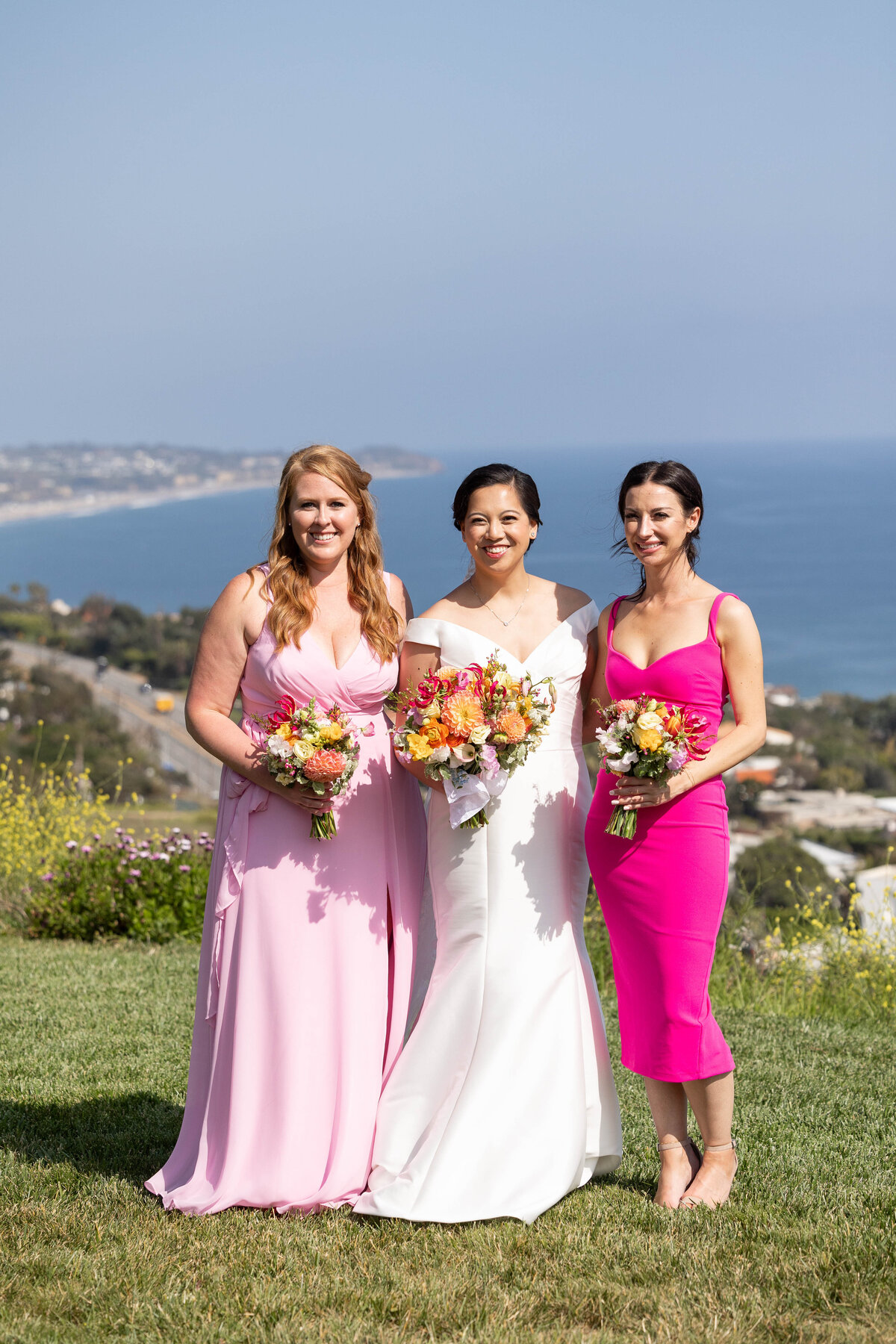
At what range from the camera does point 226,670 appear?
15.9ft

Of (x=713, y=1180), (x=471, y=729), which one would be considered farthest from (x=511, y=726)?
(x=713, y=1180)

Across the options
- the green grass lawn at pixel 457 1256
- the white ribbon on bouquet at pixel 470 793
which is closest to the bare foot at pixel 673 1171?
the green grass lawn at pixel 457 1256

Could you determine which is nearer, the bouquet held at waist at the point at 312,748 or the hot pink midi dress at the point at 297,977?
the bouquet held at waist at the point at 312,748

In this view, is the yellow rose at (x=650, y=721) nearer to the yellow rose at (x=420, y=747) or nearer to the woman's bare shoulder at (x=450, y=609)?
the yellow rose at (x=420, y=747)

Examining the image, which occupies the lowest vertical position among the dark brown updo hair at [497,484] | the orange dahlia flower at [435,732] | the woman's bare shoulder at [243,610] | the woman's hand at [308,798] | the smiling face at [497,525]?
the woman's hand at [308,798]

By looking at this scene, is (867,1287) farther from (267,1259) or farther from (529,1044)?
(267,1259)

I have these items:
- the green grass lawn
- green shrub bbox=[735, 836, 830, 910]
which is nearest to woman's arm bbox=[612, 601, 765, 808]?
the green grass lawn

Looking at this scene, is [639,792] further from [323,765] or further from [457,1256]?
[457,1256]

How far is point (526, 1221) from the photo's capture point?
443cm

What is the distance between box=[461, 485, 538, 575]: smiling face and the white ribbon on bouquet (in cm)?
85

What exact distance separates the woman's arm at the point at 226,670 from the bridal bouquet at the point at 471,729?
0.66 meters

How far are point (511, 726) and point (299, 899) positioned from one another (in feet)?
3.90

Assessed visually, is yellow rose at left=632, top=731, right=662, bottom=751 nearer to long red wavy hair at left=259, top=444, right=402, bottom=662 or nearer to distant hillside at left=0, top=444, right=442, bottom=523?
long red wavy hair at left=259, top=444, right=402, bottom=662

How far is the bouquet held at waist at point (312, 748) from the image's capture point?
4402 mm
